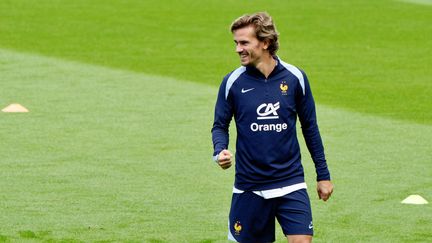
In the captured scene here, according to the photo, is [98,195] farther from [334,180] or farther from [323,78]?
[323,78]

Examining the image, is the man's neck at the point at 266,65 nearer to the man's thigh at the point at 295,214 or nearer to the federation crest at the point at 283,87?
the federation crest at the point at 283,87

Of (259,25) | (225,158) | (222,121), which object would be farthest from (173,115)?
(225,158)

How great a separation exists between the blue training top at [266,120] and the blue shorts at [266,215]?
100mm

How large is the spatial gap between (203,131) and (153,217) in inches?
181

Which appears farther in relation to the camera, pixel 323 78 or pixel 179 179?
pixel 323 78

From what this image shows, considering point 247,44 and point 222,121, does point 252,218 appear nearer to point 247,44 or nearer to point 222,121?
point 222,121

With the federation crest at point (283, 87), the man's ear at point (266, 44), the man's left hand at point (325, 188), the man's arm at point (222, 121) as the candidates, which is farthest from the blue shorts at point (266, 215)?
the man's ear at point (266, 44)

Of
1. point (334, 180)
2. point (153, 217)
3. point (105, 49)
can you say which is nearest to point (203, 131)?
point (334, 180)

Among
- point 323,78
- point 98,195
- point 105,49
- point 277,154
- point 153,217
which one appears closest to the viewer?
point 277,154

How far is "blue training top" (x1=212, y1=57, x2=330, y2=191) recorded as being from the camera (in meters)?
8.42

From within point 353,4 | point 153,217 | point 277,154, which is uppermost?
point 353,4

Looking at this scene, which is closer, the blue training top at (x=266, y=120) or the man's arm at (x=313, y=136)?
the blue training top at (x=266, y=120)

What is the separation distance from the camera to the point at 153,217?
11945 mm

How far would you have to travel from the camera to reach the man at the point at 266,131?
27.6 ft
